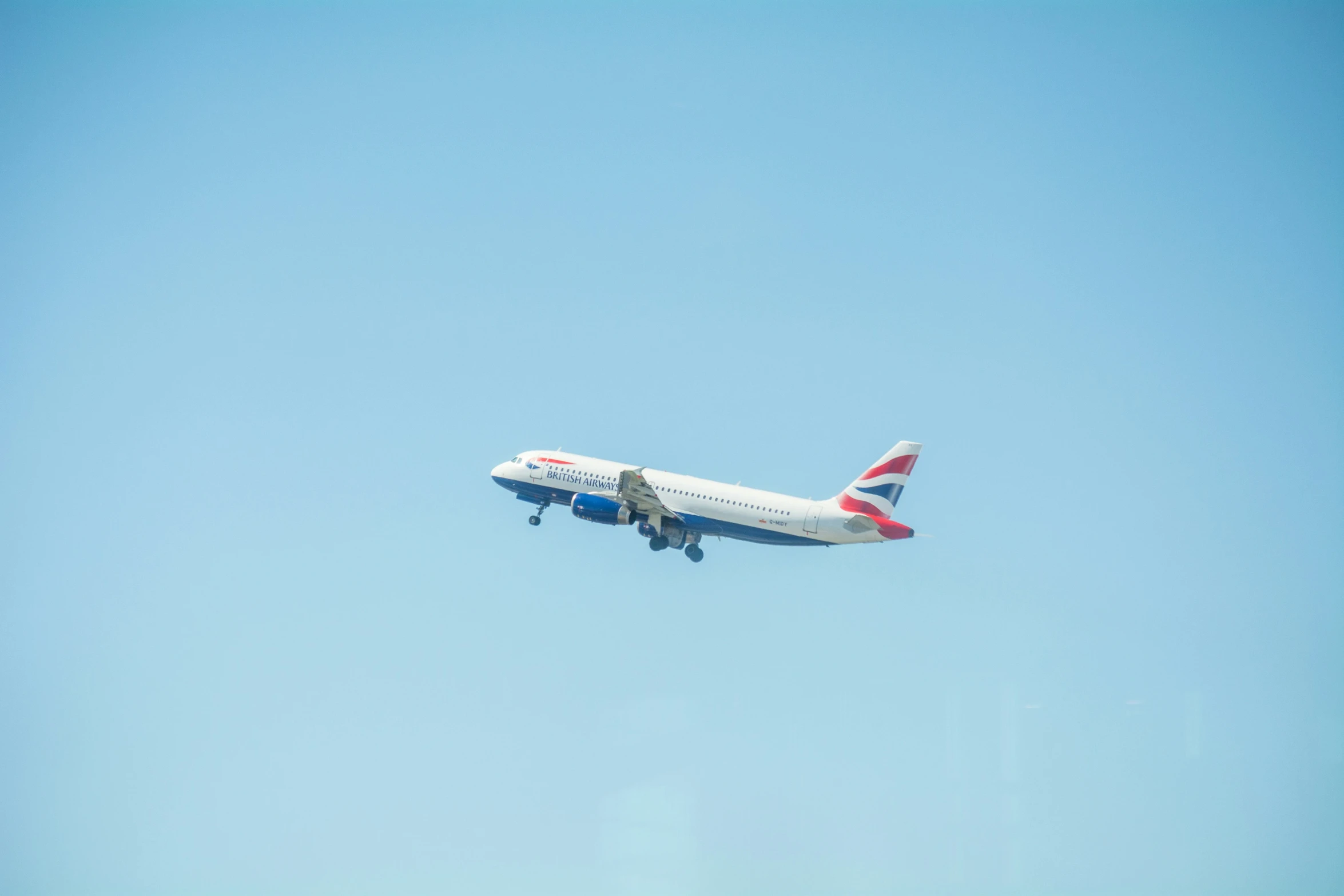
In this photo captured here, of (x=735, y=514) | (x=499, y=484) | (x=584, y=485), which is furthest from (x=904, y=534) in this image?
(x=499, y=484)

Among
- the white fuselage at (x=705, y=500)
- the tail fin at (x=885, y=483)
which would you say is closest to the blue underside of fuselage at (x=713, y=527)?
the white fuselage at (x=705, y=500)

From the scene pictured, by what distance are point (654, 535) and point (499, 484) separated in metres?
13.0


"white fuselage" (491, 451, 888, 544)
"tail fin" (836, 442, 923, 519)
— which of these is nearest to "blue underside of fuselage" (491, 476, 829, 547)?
"white fuselage" (491, 451, 888, 544)

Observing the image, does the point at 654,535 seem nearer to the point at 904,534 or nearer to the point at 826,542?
the point at 826,542

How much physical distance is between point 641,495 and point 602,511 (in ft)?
8.66

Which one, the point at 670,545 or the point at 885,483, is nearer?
the point at 885,483

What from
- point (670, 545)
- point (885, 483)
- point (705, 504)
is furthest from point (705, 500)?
point (885, 483)

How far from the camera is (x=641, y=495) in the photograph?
7588cm

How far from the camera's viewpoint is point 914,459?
73.8 metres

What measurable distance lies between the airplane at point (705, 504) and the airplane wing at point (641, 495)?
0.16 feet

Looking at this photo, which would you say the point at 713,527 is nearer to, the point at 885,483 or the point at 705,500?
the point at 705,500

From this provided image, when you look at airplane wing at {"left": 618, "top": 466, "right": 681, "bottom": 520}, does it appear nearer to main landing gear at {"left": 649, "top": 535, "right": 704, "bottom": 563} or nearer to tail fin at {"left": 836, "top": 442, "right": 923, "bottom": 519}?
main landing gear at {"left": 649, "top": 535, "right": 704, "bottom": 563}

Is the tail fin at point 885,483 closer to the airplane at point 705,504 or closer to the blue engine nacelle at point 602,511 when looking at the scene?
the airplane at point 705,504

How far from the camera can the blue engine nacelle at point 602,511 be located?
3007 inches
